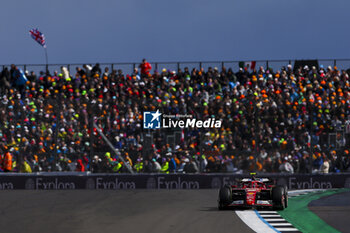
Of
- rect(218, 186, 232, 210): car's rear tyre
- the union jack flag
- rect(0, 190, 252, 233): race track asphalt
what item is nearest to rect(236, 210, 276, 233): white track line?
rect(0, 190, 252, 233): race track asphalt

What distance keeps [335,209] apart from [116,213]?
525cm

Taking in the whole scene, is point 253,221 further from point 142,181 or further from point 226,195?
point 142,181

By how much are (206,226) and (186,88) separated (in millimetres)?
22026

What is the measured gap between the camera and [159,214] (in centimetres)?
1523

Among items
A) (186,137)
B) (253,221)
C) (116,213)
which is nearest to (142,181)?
(186,137)

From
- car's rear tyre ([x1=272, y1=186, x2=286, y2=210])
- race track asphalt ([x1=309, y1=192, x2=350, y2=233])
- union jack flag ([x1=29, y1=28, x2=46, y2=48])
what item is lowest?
race track asphalt ([x1=309, y1=192, x2=350, y2=233])

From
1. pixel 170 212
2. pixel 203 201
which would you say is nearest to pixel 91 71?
pixel 203 201

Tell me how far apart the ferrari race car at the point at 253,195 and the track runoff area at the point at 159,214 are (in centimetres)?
21

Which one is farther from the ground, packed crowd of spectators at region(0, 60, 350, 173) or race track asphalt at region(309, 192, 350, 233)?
packed crowd of spectators at region(0, 60, 350, 173)

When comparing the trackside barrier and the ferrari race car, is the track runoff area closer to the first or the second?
the ferrari race car

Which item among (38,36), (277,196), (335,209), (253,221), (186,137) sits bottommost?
(335,209)

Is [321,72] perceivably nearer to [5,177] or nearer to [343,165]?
[343,165]

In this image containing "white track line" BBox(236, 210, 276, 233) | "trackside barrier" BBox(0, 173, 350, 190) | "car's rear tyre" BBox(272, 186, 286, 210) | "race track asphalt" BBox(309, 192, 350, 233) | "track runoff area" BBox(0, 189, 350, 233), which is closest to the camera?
"white track line" BBox(236, 210, 276, 233)

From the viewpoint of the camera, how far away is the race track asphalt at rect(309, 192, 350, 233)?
12.9 meters
